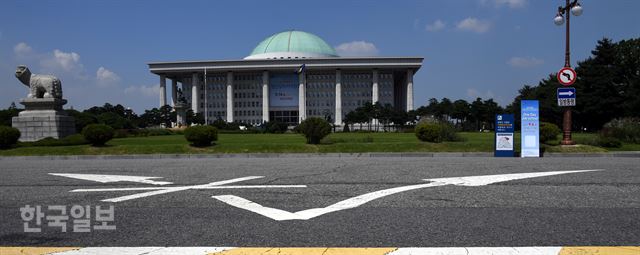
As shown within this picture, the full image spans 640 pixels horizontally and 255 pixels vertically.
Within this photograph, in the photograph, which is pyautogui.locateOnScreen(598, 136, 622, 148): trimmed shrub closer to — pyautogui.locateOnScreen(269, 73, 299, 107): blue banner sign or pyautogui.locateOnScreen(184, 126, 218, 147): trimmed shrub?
pyautogui.locateOnScreen(184, 126, 218, 147): trimmed shrub

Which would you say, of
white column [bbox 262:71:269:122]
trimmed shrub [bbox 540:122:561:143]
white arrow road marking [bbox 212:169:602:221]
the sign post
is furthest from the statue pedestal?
white column [bbox 262:71:269:122]

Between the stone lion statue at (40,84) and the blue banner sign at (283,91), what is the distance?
8290cm

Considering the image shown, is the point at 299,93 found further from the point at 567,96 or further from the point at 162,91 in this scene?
the point at 567,96

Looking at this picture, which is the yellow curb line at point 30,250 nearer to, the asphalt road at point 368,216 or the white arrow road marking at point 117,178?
the asphalt road at point 368,216

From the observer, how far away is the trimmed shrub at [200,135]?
72.9ft

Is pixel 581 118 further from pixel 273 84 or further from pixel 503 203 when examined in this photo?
pixel 273 84

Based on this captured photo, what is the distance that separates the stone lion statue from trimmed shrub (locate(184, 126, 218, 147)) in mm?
15411

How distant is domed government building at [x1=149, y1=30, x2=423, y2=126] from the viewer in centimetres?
10700

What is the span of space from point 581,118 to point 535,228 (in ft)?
217

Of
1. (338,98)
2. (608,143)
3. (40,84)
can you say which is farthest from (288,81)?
(608,143)

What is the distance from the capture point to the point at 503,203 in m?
5.79

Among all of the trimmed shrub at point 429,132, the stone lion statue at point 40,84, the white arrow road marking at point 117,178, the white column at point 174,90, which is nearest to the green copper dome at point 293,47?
the white column at point 174,90

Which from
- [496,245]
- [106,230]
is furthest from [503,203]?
[106,230]

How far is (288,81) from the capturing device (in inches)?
4508
